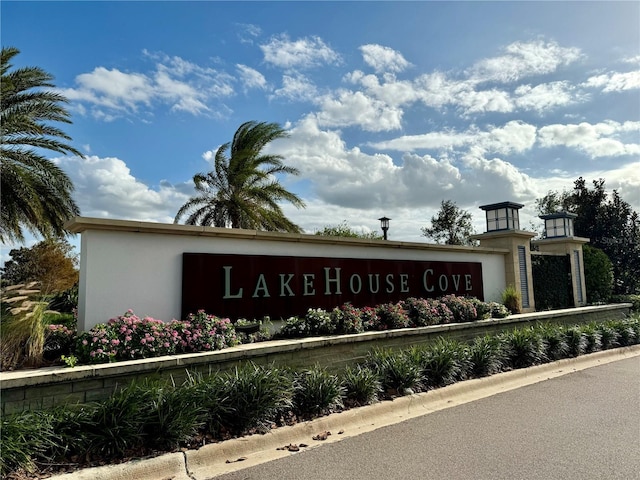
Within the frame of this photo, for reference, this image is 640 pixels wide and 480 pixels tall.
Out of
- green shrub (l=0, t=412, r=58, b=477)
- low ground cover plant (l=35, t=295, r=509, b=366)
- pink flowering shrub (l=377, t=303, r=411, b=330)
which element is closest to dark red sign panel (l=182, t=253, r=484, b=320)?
low ground cover plant (l=35, t=295, r=509, b=366)

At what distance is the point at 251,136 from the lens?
16.0 m

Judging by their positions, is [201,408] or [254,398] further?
[254,398]

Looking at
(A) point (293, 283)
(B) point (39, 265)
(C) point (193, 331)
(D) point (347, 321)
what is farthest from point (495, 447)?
(B) point (39, 265)

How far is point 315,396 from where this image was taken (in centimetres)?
530

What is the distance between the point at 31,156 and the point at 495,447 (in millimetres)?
12368

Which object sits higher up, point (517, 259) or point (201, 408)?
point (517, 259)

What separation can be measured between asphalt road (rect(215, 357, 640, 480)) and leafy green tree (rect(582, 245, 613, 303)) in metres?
10.8

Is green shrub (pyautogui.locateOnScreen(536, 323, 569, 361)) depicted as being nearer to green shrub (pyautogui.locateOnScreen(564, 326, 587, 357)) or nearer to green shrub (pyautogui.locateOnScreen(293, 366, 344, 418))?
green shrub (pyautogui.locateOnScreen(564, 326, 587, 357))

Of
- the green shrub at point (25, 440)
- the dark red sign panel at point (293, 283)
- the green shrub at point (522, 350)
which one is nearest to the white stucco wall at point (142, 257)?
the dark red sign panel at point (293, 283)

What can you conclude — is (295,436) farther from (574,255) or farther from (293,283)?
(574,255)

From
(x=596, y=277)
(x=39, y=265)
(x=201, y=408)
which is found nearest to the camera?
(x=201, y=408)

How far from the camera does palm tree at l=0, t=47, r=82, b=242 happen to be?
11172mm

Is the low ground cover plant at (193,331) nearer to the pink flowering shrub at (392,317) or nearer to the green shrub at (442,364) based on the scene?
the pink flowering shrub at (392,317)

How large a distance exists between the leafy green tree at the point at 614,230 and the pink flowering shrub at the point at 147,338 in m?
19.3
